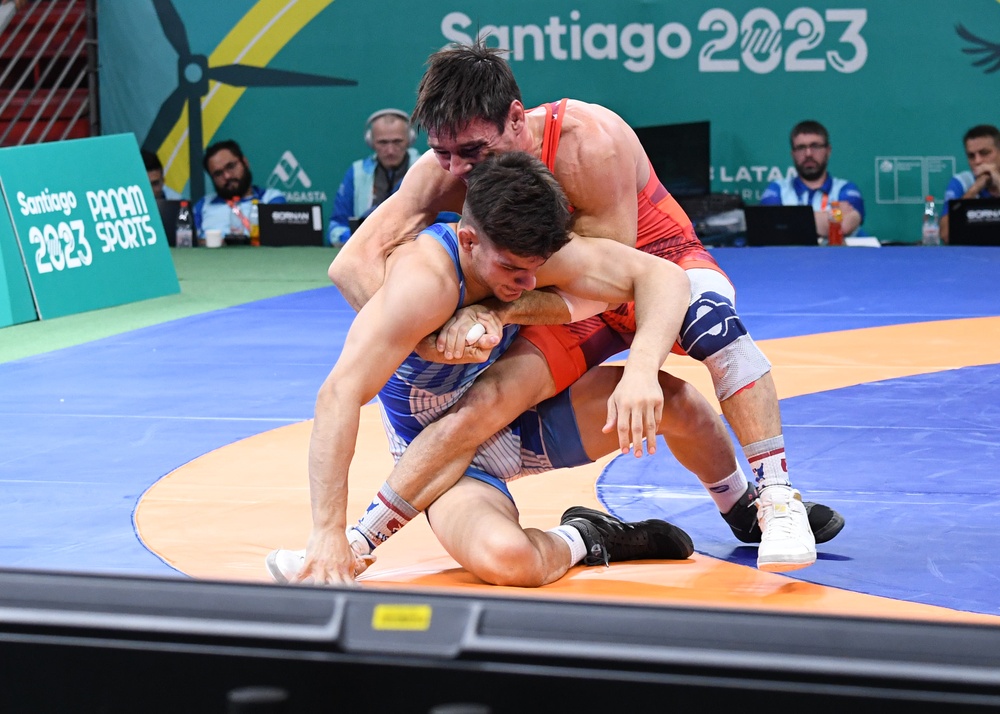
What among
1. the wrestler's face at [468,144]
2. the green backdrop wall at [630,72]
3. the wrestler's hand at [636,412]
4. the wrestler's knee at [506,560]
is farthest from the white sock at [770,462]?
the green backdrop wall at [630,72]

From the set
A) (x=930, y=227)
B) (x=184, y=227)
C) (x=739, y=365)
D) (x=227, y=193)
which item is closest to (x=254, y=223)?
(x=227, y=193)

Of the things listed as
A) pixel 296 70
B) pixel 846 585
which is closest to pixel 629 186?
pixel 846 585

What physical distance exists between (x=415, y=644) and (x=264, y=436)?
334cm

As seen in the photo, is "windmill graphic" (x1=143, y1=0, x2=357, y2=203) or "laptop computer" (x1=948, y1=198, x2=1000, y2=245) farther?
"windmill graphic" (x1=143, y1=0, x2=357, y2=203)

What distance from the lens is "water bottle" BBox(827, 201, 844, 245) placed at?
9023mm

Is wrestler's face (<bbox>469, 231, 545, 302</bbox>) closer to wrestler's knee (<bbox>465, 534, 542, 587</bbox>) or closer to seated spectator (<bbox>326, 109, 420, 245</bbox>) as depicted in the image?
wrestler's knee (<bbox>465, 534, 542, 587</bbox>)

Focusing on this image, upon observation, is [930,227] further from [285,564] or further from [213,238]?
[285,564]

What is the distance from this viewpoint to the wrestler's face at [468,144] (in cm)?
279

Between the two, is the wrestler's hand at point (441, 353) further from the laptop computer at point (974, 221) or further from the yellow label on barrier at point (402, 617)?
the laptop computer at point (974, 221)

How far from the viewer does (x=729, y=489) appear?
9.89ft

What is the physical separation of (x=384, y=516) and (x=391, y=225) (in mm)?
690

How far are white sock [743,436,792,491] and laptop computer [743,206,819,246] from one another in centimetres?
638

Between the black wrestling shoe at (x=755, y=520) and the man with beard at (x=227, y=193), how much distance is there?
7636 millimetres

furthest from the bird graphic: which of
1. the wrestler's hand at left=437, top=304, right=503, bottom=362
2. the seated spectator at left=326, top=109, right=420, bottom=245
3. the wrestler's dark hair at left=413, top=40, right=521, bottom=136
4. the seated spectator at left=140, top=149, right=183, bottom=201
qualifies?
the wrestler's hand at left=437, top=304, right=503, bottom=362
